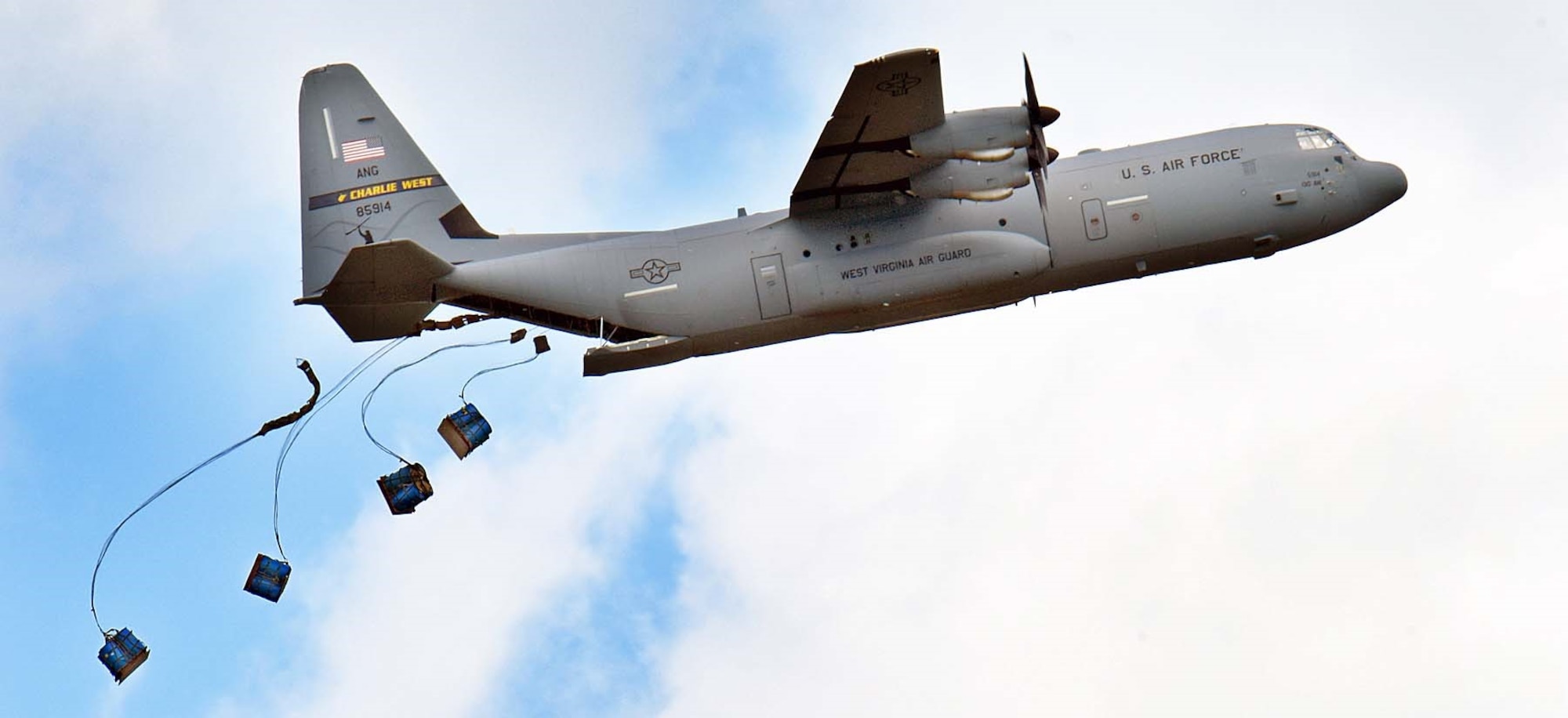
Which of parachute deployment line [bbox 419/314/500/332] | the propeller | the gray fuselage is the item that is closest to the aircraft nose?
the gray fuselage

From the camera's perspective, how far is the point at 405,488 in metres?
29.4

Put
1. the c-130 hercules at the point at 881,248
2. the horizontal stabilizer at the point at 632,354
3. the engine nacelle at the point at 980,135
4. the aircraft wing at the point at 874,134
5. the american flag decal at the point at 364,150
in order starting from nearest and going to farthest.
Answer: the aircraft wing at the point at 874,134 → the engine nacelle at the point at 980,135 → the c-130 hercules at the point at 881,248 → the horizontal stabilizer at the point at 632,354 → the american flag decal at the point at 364,150

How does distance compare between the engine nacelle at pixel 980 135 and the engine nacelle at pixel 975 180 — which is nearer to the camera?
the engine nacelle at pixel 980 135

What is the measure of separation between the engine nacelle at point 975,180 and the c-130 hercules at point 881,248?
0.09ft

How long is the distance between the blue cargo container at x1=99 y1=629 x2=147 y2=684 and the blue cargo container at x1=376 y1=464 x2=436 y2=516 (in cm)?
463

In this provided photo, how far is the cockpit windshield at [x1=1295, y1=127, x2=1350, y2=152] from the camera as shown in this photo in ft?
99.8

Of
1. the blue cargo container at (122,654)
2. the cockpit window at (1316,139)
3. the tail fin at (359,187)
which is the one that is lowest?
the blue cargo container at (122,654)

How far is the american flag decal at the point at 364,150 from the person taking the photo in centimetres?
3120

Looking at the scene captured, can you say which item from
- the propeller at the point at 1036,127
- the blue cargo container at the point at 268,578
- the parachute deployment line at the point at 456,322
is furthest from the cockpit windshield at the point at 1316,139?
the blue cargo container at the point at 268,578

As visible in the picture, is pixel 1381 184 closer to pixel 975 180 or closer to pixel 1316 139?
pixel 1316 139

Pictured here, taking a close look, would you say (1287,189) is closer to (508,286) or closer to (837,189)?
(837,189)

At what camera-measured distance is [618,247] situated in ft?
96.8

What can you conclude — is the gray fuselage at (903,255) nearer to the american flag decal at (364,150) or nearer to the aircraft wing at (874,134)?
the aircraft wing at (874,134)

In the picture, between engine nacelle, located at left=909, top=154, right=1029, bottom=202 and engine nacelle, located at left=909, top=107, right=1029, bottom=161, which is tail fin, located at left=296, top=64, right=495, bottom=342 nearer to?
engine nacelle, located at left=909, top=154, right=1029, bottom=202
